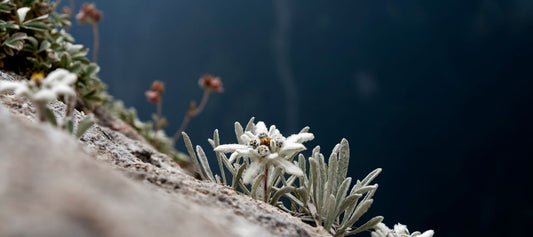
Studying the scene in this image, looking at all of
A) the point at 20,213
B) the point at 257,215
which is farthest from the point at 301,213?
the point at 20,213

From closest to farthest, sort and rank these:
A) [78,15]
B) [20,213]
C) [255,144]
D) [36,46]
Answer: [20,213], [255,144], [36,46], [78,15]

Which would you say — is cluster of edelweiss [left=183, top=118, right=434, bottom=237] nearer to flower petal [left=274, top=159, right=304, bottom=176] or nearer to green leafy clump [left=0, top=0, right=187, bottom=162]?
flower petal [left=274, top=159, right=304, bottom=176]

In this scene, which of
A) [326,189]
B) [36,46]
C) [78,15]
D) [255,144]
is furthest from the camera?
[78,15]

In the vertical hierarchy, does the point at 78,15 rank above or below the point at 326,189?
above

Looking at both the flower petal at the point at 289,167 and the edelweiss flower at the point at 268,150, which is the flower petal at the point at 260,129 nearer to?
the edelweiss flower at the point at 268,150

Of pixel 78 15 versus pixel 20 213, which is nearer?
pixel 20 213

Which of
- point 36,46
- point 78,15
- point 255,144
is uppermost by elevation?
point 78,15

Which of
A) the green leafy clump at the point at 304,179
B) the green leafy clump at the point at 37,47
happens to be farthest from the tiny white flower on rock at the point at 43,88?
the green leafy clump at the point at 37,47

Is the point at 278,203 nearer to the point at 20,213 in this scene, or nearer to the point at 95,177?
the point at 95,177

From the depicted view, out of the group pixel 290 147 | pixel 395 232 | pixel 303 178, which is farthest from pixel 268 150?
pixel 395 232
